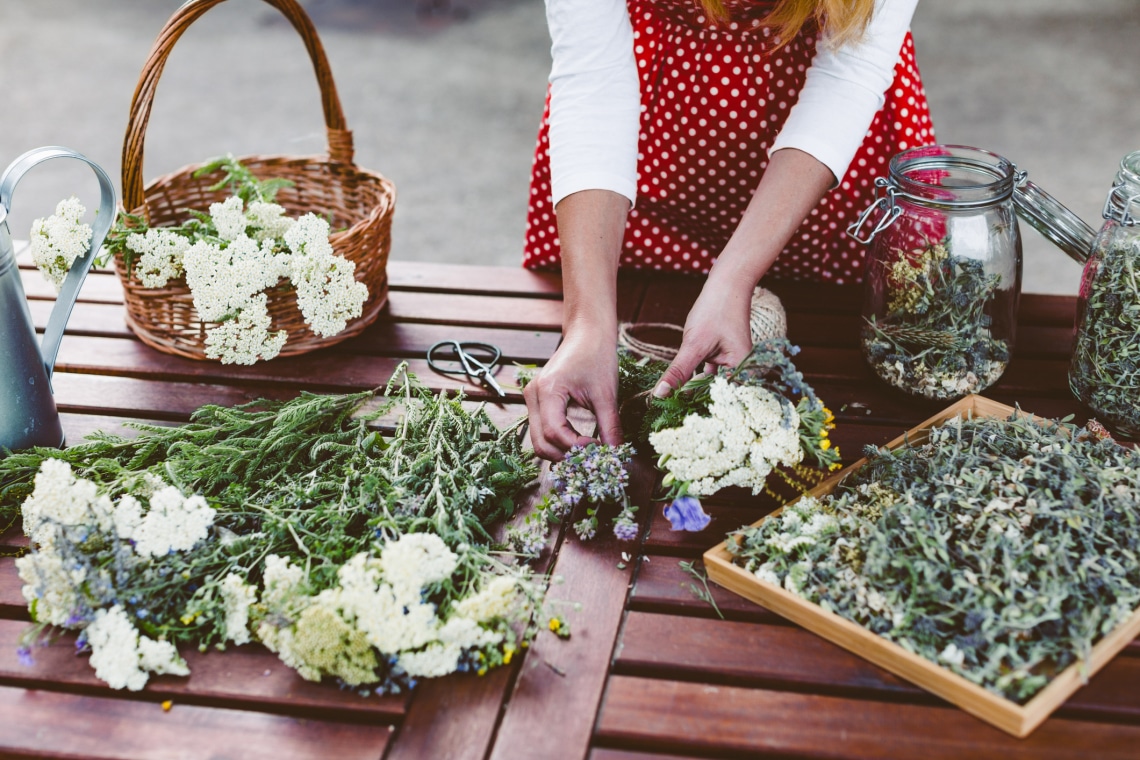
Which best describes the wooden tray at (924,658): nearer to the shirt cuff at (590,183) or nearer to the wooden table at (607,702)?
the wooden table at (607,702)

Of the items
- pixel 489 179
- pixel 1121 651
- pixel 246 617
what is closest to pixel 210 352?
pixel 246 617

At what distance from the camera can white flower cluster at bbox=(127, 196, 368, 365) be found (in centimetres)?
152

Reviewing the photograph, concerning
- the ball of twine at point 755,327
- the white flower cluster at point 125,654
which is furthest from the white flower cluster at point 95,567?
the ball of twine at point 755,327

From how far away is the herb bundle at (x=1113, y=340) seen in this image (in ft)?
4.21

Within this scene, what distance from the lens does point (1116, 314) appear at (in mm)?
1306

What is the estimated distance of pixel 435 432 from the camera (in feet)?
4.31

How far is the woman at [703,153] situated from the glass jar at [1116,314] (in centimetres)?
38

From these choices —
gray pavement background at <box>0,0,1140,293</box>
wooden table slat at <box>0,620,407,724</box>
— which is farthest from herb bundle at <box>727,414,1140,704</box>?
gray pavement background at <box>0,0,1140,293</box>

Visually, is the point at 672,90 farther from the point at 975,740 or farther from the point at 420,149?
the point at 420,149

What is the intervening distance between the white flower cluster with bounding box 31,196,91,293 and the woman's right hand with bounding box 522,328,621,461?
705 mm

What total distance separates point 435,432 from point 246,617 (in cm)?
36

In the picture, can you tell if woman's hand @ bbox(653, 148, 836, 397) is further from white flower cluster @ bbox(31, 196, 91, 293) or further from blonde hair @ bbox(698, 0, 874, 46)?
white flower cluster @ bbox(31, 196, 91, 293)

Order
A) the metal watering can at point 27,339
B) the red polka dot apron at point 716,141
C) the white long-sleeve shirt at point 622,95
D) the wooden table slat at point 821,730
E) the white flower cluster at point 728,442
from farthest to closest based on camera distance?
the red polka dot apron at point 716,141 < the white long-sleeve shirt at point 622,95 < the metal watering can at point 27,339 < the white flower cluster at point 728,442 < the wooden table slat at point 821,730

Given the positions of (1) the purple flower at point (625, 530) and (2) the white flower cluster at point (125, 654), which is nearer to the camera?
(2) the white flower cluster at point (125, 654)
